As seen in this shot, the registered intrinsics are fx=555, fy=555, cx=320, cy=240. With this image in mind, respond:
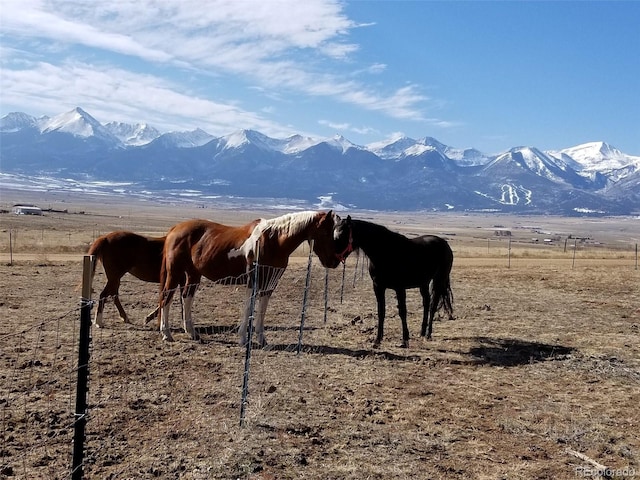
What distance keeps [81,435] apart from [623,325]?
38.7ft

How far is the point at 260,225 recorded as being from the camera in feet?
31.3

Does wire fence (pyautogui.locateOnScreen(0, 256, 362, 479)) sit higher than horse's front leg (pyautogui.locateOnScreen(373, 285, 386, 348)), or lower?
lower

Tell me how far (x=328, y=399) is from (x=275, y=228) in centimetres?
336

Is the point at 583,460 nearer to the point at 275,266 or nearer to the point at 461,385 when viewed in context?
the point at 461,385

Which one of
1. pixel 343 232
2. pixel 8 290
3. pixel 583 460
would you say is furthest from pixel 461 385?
Result: pixel 8 290

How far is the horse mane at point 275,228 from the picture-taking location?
9.23 m

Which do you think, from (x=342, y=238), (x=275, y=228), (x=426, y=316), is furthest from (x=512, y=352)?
(x=275, y=228)

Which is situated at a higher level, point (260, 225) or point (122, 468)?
point (260, 225)

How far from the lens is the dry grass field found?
17.1 feet

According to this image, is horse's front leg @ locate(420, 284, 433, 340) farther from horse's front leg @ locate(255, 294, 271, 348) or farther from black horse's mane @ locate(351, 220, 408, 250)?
horse's front leg @ locate(255, 294, 271, 348)

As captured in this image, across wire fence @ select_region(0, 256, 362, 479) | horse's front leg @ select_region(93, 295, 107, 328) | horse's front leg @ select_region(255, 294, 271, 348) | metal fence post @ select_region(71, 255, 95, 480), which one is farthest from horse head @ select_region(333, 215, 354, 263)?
metal fence post @ select_region(71, 255, 95, 480)

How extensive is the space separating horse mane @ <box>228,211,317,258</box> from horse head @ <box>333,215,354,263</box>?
502mm

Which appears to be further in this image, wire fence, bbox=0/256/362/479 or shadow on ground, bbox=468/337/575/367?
shadow on ground, bbox=468/337/575/367

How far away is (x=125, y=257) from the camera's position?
10914 millimetres
